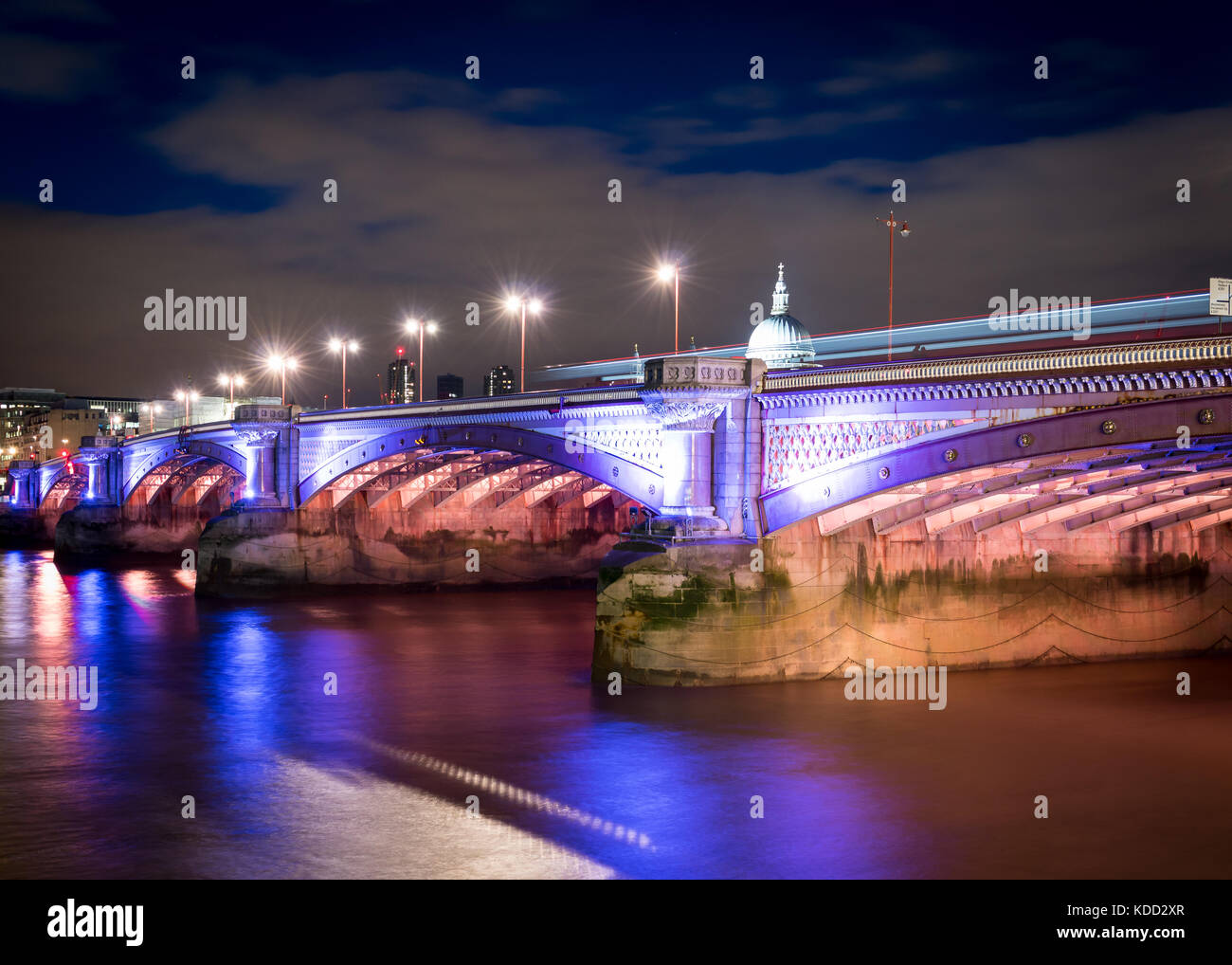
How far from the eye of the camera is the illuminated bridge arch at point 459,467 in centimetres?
3350

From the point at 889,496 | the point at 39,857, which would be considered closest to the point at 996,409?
the point at 889,496

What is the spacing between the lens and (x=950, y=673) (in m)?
25.7

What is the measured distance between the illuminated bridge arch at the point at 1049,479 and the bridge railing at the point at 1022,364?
676 mm

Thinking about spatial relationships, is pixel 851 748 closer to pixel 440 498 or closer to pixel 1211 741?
pixel 1211 741

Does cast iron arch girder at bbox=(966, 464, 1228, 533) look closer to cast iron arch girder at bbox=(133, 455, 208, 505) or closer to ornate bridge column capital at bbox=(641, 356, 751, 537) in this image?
ornate bridge column capital at bbox=(641, 356, 751, 537)

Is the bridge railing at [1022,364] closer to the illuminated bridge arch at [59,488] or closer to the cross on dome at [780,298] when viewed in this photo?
the cross on dome at [780,298]

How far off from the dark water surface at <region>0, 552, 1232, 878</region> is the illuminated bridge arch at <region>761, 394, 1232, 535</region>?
11.2ft

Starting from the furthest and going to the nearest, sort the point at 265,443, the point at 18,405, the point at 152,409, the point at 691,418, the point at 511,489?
the point at 18,405, the point at 152,409, the point at 511,489, the point at 265,443, the point at 691,418

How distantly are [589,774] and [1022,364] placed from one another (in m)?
9.37

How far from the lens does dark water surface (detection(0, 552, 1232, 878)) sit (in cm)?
1476

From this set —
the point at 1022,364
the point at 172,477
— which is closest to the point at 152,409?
the point at 172,477

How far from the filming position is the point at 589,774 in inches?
735

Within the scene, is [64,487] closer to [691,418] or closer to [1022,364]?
[691,418]
